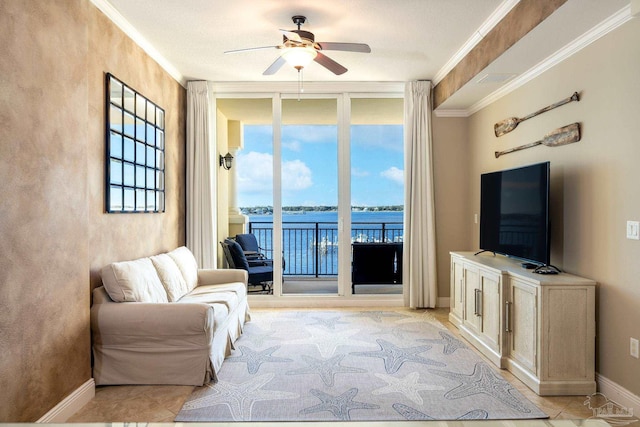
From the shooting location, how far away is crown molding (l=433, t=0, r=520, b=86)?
3.23 metres

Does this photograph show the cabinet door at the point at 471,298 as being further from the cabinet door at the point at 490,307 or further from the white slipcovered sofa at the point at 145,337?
the white slipcovered sofa at the point at 145,337

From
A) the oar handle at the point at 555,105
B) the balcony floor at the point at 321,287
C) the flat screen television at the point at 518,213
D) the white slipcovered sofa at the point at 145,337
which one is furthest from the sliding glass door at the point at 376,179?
the white slipcovered sofa at the point at 145,337

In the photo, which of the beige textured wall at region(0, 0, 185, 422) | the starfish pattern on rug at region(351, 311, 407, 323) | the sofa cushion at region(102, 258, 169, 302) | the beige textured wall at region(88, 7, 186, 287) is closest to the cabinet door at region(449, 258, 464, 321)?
the starfish pattern on rug at region(351, 311, 407, 323)

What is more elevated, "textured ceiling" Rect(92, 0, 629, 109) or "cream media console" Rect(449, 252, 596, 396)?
"textured ceiling" Rect(92, 0, 629, 109)

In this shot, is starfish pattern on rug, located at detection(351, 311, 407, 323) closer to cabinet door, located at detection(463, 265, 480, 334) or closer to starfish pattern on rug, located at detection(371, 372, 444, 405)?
cabinet door, located at detection(463, 265, 480, 334)

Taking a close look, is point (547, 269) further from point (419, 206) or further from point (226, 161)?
point (226, 161)

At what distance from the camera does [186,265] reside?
4.32 metres

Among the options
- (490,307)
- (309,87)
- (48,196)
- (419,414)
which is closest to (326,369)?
(419,414)

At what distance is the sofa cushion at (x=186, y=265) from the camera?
13.8 feet

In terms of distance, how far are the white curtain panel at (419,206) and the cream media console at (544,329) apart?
1.76m

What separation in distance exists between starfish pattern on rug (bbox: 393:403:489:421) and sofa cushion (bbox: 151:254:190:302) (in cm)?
214

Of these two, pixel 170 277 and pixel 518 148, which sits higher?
pixel 518 148

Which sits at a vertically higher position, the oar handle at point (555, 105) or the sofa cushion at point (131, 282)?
the oar handle at point (555, 105)

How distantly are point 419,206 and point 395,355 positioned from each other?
2200 millimetres
